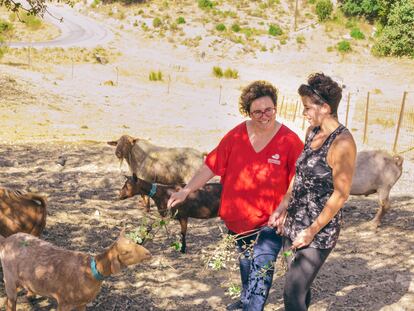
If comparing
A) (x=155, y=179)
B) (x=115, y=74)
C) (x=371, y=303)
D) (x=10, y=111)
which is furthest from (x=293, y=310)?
(x=115, y=74)

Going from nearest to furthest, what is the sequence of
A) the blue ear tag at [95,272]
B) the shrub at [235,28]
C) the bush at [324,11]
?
the blue ear tag at [95,272] → the shrub at [235,28] → the bush at [324,11]

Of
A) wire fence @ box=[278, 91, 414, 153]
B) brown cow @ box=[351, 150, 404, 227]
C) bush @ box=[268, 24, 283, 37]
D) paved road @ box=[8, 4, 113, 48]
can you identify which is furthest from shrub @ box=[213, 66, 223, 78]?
brown cow @ box=[351, 150, 404, 227]

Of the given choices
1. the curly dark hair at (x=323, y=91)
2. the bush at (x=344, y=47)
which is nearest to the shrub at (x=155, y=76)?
the bush at (x=344, y=47)

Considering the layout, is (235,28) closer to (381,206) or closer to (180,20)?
(180,20)

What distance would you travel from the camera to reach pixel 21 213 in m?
5.57

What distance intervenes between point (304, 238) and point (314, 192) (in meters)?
0.35

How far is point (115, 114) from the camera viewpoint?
2033 centimetres

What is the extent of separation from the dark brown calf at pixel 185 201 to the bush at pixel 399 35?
32.7 metres

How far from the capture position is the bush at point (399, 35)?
121ft

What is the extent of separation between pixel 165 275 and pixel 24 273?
2.12 metres

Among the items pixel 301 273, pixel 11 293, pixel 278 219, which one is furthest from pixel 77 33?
pixel 301 273

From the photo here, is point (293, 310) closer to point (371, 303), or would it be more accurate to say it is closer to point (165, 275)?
point (371, 303)

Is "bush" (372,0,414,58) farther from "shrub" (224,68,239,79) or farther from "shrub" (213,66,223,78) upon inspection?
"shrub" (213,66,223,78)

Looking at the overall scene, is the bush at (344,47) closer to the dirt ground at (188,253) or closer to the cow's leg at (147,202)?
the dirt ground at (188,253)
